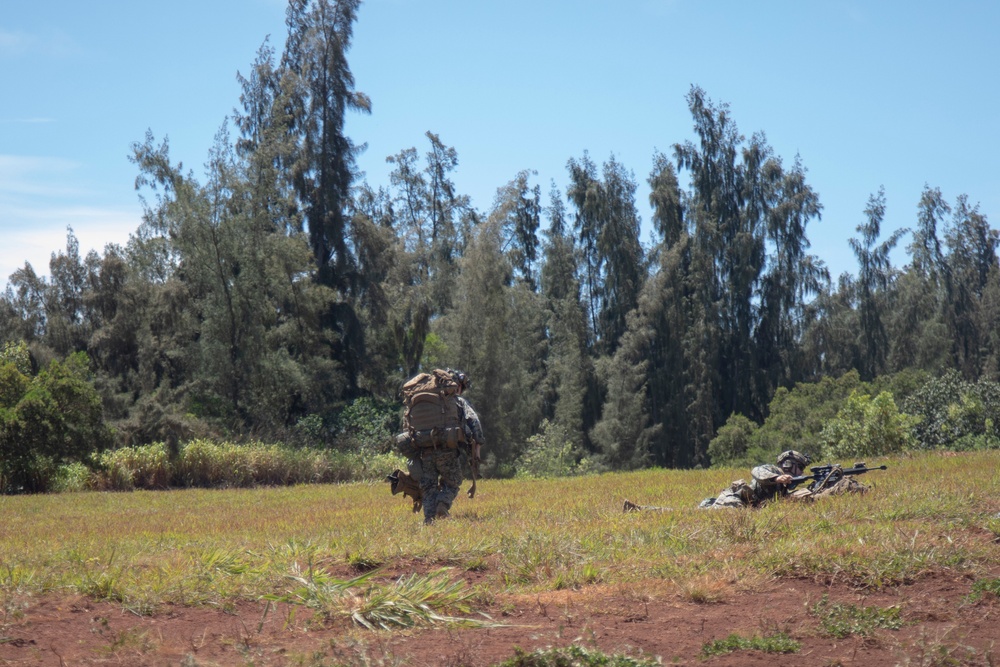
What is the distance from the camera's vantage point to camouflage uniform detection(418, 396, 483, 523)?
1268 cm

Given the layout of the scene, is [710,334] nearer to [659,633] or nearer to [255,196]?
[255,196]

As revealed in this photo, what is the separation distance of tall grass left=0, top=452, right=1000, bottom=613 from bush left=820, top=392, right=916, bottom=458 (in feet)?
30.0

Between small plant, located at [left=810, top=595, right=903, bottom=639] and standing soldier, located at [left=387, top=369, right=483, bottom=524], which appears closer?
small plant, located at [left=810, top=595, right=903, bottom=639]

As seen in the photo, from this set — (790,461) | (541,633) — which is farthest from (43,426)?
(541,633)

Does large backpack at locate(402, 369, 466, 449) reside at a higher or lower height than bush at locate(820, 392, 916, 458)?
higher

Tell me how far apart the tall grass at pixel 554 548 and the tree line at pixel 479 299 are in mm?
15232

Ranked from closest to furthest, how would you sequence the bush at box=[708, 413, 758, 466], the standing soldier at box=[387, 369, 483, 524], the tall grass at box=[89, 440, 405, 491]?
the standing soldier at box=[387, 369, 483, 524]
the tall grass at box=[89, 440, 405, 491]
the bush at box=[708, 413, 758, 466]

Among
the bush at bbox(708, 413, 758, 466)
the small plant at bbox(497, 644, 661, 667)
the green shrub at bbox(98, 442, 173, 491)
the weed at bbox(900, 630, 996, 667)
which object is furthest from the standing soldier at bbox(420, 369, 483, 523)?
the bush at bbox(708, 413, 758, 466)

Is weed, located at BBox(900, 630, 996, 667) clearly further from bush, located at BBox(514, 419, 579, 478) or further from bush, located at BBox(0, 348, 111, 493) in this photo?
bush, located at BBox(514, 419, 579, 478)

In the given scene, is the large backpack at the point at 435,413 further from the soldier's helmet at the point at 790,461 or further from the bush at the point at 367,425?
the bush at the point at 367,425

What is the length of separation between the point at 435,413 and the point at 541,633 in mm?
6528

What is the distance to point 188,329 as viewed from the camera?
38.6m

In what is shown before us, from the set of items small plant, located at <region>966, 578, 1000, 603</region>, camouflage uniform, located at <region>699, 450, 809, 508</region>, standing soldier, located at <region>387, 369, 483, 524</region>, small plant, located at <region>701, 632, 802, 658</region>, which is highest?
standing soldier, located at <region>387, 369, 483, 524</region>

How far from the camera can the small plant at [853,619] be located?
6.32 meters
